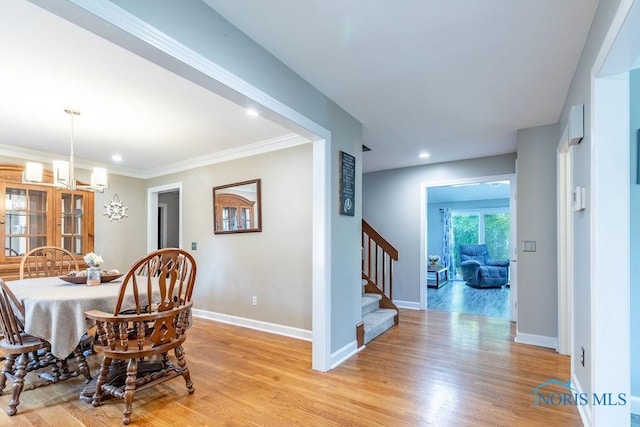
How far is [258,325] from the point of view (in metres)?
3.96

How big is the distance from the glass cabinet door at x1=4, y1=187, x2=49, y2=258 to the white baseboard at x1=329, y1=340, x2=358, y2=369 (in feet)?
13.4

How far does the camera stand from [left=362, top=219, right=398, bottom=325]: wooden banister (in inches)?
180

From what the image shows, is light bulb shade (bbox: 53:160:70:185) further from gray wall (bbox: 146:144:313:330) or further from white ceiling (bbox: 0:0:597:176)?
gray wall (bbox: 146:144:313:330)

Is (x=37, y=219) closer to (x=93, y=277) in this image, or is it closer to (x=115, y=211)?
(x=115, y=211)

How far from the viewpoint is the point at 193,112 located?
9.66 feet

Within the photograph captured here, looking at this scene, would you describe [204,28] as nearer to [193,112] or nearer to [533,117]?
[193,112]

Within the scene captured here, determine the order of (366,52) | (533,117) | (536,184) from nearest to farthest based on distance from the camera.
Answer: (366,52) → (533,117) → (536,184)

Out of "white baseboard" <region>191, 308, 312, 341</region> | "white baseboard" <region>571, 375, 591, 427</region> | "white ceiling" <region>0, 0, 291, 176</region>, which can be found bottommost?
"white baseboard" <region>191, 308, 312, 341</region>

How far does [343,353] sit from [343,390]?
576 mm

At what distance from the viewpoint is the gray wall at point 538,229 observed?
333 centimetres

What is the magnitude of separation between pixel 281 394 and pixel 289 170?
2339mm

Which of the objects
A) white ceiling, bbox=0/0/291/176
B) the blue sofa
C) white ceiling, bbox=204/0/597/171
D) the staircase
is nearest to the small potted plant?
white ceiling, bbox=0/0/291/176

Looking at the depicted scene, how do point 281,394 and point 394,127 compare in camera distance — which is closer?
point 281,394

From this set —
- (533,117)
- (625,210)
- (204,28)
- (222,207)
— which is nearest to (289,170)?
(222,207)
